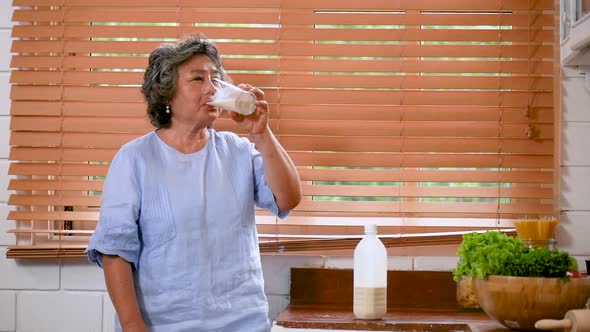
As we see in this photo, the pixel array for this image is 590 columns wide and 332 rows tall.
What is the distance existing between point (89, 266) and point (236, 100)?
91 cm

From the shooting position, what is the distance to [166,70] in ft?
7.43

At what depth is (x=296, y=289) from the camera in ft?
8.63

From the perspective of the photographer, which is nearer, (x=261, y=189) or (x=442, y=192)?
(x=261, y=189)

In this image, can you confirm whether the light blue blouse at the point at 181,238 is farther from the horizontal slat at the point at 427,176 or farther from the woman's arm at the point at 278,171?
the horizontal slat at the point at 427,176

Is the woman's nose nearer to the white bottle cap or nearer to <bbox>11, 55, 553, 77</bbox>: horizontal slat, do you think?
<bbox>11, 55, 553, 77</bbox>: horizontal slat

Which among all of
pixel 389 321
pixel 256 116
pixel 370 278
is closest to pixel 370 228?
pixel 370 278

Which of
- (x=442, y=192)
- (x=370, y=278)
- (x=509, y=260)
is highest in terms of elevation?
(x=442, y=192)

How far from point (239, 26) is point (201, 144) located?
2.10 ft

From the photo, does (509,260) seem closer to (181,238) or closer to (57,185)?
(181,238)

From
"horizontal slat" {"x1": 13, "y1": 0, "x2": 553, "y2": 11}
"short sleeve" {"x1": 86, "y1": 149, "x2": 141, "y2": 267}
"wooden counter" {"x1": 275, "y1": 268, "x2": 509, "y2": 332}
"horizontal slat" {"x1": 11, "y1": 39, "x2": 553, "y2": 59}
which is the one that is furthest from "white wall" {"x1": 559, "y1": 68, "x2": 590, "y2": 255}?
"short sleeve" {"x1": 86, "y1": 149, "x2": 141, "y2": 267}

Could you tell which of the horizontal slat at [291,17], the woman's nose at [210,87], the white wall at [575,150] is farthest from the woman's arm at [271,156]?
the white wall at [575,150]

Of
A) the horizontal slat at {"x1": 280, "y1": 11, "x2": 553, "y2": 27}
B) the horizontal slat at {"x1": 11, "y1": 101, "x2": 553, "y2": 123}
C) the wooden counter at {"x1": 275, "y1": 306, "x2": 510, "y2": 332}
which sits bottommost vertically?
the wooden counter at {"x1": 275, "y1": 306, "x2": 510, "y2": 332}

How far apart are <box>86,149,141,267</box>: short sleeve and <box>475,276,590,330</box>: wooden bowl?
2.93 feet

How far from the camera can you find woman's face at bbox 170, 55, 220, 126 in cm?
223
